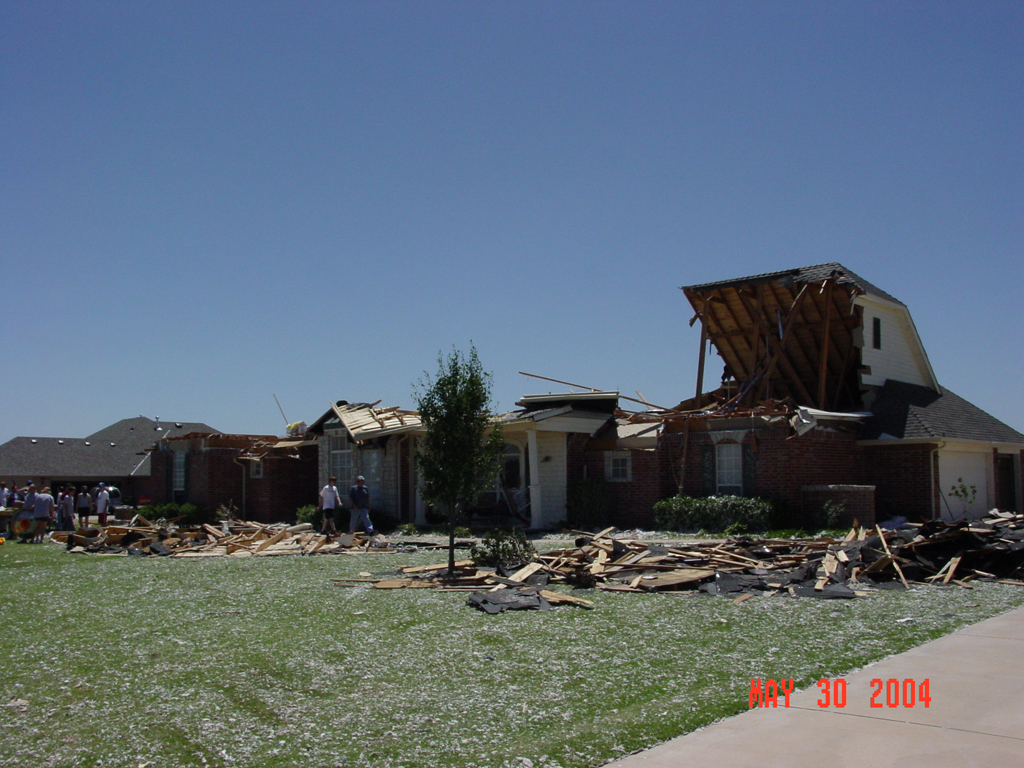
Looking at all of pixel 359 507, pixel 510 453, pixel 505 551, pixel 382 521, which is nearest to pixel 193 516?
pixel 382 521

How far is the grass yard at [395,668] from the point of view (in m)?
5.75

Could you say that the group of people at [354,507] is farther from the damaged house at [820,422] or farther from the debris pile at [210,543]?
the damaged house at [820,422]

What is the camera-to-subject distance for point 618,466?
2372 cm

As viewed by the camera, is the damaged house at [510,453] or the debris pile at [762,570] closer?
the debris pile at [762,570]

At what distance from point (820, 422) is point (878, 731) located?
16.8 m

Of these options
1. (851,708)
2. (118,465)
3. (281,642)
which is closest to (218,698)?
(281,642)

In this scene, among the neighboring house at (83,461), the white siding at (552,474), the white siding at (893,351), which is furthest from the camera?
the neighboring house at (83,461)

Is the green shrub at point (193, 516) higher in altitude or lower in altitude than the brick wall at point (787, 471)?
lower

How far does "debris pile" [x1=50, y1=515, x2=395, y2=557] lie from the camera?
19.6 meters

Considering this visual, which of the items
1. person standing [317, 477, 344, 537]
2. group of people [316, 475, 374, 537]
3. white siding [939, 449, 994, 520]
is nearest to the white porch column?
group of people [316, 475, 374, 537]

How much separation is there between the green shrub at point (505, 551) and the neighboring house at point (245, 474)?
15.6m

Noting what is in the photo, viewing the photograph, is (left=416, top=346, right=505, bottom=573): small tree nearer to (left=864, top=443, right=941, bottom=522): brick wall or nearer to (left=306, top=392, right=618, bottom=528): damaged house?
(left=306, top=392, right=618, bottom=528): damaged house

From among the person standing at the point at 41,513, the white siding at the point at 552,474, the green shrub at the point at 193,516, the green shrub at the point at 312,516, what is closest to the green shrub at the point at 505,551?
the white siding at the point at 552,474

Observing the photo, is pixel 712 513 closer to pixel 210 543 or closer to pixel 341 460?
pixel 341 460
